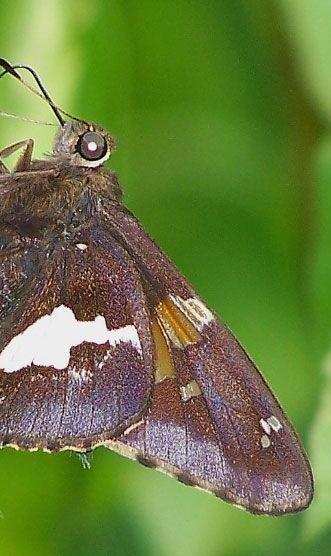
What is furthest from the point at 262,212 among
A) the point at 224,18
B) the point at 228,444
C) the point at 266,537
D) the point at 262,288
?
the point at 228,444

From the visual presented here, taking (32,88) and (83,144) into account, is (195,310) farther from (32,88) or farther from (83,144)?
(32,88)

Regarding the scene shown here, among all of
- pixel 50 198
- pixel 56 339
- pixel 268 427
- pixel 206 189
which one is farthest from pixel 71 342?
pixel 206 189

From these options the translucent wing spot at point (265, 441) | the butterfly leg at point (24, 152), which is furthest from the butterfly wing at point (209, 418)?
the butterfly leg at point (24, 152)

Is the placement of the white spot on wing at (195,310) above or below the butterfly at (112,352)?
above

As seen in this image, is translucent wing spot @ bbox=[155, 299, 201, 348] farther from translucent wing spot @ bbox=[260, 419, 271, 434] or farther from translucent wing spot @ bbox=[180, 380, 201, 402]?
translucent wing spot @ bbox=[260, 419, 271, 434]

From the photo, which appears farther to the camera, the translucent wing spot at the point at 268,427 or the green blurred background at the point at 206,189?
the green blurred background at the point at 206,189

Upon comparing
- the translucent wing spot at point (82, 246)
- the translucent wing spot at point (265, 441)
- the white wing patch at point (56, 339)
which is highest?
the translucent wing spot at point (82, 246)

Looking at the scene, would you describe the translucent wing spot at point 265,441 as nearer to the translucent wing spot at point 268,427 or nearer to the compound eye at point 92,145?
the translucent wing spot at point 268,427
